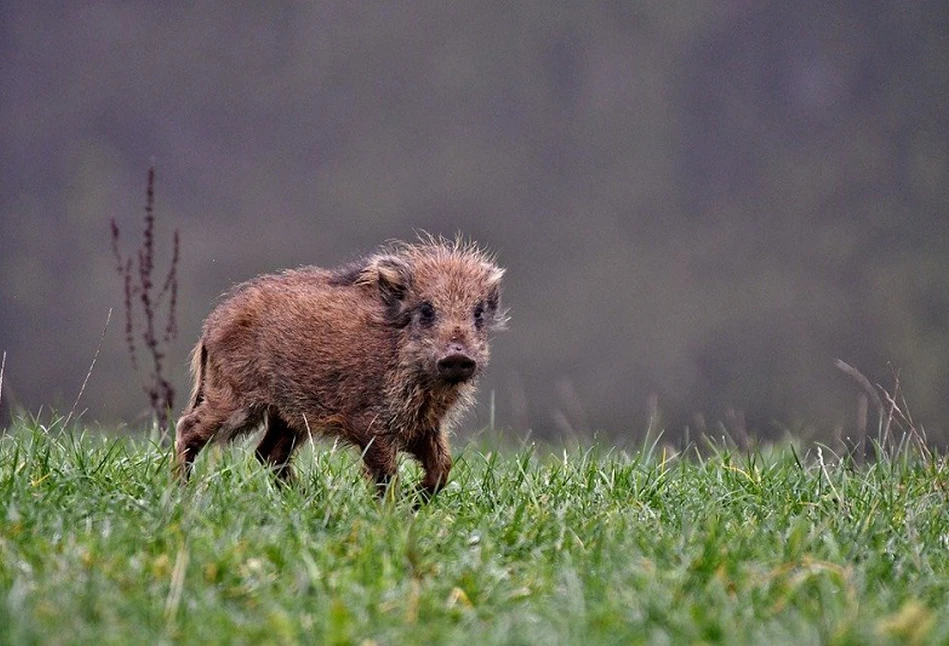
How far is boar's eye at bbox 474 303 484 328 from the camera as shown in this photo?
268 inches

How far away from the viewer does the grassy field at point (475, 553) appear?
13.0ft

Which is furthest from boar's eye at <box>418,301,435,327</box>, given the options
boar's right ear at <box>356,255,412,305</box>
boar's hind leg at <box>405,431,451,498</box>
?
boar's hind leg at <box>405,431,451,498</box>

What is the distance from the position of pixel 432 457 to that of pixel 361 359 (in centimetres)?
62

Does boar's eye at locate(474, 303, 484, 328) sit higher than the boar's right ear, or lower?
lower

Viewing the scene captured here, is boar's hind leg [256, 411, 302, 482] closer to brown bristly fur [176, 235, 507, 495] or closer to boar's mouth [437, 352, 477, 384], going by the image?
brown bristly fur [176, 235, 507, 495]

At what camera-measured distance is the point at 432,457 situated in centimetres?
662

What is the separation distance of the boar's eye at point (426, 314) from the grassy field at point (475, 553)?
0.76m

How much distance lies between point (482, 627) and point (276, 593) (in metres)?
0.73

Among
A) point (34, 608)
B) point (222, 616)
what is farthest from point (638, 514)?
point (34, 608)

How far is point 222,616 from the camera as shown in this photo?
397 cm

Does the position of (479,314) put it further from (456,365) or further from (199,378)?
(199,378)

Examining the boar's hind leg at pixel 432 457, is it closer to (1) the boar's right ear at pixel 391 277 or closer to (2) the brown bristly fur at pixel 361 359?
(2) the brown bristly fur at pixel 361 359

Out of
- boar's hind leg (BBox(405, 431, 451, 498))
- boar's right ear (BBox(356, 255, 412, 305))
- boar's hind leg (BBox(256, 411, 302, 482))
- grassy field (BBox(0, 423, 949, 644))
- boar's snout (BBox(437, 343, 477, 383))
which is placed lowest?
boar's hind leg (BBox(256, 411, 302, 482))

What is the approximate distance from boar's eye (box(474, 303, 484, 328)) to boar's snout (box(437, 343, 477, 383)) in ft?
1.18
